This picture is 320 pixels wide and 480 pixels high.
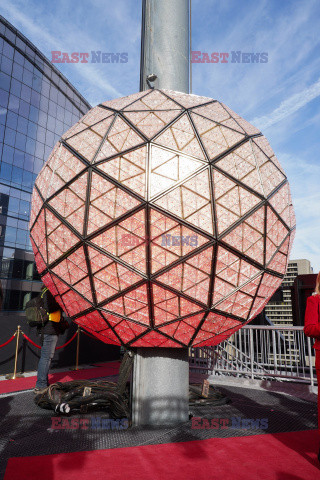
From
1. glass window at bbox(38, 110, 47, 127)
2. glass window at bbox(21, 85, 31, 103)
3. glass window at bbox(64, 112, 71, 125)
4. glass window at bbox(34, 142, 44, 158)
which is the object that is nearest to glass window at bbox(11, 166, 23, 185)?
glass window at bbox(34, 142, 44, 158)

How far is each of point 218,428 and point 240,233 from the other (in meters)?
2.11

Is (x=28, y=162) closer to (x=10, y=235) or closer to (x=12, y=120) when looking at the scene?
(x=12, y=120)

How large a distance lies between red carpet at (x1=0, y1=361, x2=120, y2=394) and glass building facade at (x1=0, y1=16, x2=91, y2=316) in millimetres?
22029

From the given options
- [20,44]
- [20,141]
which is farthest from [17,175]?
[20,44]

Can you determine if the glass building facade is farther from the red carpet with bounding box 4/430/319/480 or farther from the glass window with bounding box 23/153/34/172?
the red carpet with bounding box 4/430/319/480

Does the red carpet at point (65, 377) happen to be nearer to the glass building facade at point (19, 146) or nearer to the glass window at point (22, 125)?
the glass building facade at point (19, 146)

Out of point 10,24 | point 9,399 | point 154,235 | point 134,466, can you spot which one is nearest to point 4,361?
point 9,399

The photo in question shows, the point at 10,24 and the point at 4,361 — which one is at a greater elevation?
the point at 10,24

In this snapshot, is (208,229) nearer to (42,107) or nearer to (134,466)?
(134,466)

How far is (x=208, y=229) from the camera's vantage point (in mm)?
2523

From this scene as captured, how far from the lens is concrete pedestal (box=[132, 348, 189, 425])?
341 cm

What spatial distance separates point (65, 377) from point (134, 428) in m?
3.94

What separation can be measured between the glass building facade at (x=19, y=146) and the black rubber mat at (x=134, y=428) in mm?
26072

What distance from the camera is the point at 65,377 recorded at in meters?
6.80
